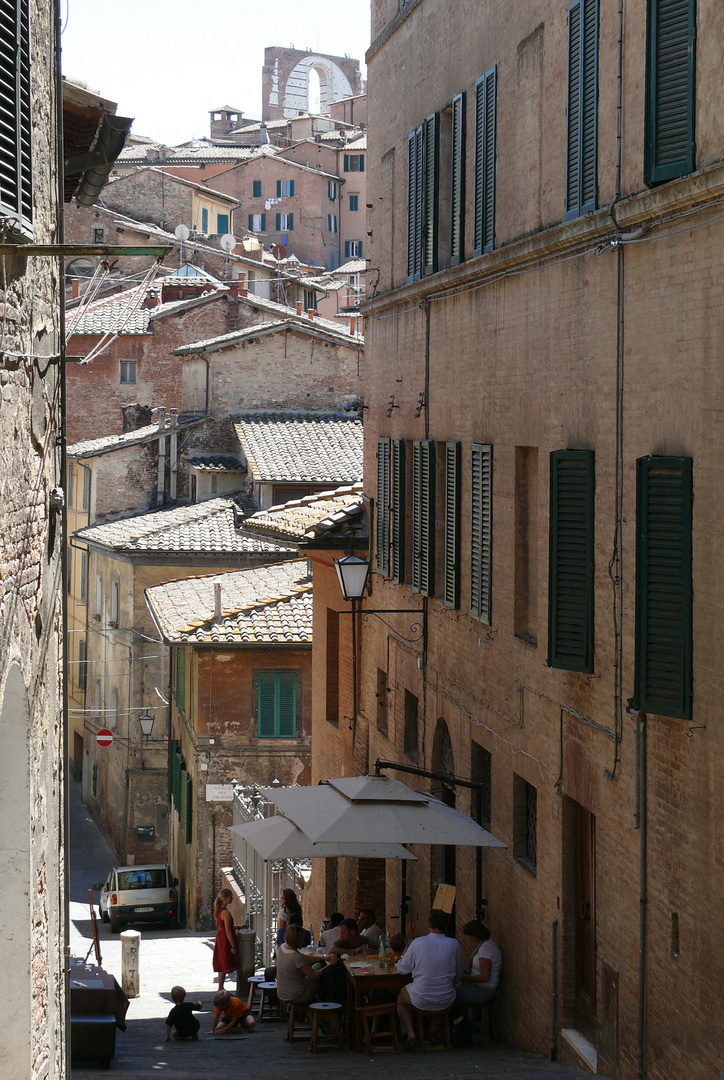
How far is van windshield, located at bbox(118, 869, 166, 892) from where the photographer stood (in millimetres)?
29766

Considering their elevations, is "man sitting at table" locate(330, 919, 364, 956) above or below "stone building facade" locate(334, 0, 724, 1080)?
below

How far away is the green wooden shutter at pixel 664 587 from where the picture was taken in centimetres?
866

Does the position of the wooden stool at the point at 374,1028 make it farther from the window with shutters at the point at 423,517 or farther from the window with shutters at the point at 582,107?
the window with shutters at the point at 582,107

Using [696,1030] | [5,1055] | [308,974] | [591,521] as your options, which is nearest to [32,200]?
[5,1055]

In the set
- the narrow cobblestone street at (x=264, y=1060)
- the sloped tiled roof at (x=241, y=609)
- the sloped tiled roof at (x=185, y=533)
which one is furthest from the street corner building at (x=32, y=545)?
the sloped tiled roof at (x=185, y=533)

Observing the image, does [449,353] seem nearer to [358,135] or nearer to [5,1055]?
[5,1055]

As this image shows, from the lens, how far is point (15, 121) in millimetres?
6383

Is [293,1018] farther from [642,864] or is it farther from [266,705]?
[266,705]

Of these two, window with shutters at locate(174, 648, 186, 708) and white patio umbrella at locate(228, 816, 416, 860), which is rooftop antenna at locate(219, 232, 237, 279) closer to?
window with shutters at locate(174, 648, 186, 708)

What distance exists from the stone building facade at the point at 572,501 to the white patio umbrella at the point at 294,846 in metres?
0.98

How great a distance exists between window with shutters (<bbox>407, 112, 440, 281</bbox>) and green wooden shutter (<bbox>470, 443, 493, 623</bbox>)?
2.98 meters

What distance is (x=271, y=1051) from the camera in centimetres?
1327

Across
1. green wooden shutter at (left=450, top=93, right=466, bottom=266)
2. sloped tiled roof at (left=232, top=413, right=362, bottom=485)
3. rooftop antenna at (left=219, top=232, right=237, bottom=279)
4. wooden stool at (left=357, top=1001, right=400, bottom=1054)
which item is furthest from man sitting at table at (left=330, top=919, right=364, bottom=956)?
rooftop antenna at (left=219, top=232, right=237, bottom=279)

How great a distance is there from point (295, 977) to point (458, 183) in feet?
25.3
